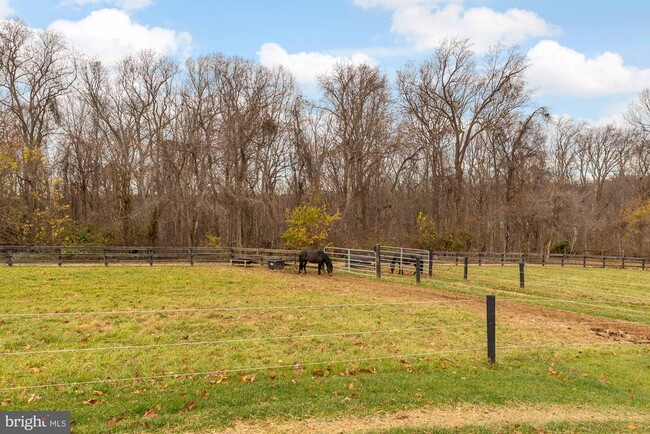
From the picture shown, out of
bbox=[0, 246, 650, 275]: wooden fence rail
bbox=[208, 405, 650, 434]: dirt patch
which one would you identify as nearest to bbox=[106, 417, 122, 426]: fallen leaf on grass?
bbox=[208, 405, 650, 434]: dirt patch

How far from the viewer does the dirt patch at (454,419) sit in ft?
13.5

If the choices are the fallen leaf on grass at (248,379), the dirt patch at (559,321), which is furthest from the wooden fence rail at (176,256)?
the fallen leaf on grass at (248,379)

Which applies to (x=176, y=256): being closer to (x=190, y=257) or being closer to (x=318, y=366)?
(x=190, y=257)

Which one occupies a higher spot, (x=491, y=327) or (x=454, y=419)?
Answer: (x=491, y=327)

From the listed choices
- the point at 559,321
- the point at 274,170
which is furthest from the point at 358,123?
the point at 559,321

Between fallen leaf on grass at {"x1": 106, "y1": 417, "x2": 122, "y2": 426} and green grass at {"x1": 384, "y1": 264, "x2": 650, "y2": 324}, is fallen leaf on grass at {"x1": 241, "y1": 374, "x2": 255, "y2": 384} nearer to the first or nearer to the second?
fallen leaf on grass at {"x1": 106, "y1": 417, "x2": 122, "y2": 426}

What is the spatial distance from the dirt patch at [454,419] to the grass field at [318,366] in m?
0.02

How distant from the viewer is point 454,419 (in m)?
4.36

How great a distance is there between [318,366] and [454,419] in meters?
2.23

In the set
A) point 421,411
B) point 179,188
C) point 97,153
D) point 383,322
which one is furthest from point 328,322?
point 97,153

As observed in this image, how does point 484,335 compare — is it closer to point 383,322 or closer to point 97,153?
point 383,322

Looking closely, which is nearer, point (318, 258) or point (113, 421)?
point (113, 421)

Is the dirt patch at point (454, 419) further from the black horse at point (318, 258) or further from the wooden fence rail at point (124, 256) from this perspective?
the wooden fence rail at point (124, 256)

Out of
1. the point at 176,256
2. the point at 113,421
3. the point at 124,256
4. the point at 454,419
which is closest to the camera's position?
the point at 113,421
